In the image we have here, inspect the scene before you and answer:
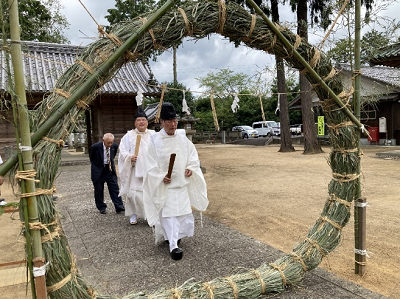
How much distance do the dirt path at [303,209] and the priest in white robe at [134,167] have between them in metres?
1.48

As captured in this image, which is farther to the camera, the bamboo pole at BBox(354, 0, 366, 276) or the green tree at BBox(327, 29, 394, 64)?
the green tree at BBox(327, 29, 394, 64)

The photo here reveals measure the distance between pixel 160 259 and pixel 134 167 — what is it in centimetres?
196

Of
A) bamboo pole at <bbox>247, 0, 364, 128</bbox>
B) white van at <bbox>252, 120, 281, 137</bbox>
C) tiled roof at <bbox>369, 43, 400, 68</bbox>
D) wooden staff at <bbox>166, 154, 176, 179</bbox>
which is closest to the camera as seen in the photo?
bamboo pole at <bbox>247, 0, 364, 128</bbox>

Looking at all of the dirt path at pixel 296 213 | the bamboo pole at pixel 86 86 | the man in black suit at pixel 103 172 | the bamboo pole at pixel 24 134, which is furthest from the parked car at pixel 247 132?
the bamboo pole at pixel 24 134

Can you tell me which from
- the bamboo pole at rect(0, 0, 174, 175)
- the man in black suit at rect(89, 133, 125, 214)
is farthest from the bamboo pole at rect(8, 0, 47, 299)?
the man in black suit at rect(89, 133, 125, 214)

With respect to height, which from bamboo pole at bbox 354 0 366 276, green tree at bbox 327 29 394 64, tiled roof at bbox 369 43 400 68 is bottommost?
bamboo pole at bbox 354 0 366 276

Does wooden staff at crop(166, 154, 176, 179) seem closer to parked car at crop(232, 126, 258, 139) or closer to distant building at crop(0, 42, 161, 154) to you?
distant building at crop(0, 42, 161, 154)

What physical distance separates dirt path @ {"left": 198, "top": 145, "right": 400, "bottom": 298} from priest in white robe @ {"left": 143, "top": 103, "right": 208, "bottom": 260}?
1.35 metres

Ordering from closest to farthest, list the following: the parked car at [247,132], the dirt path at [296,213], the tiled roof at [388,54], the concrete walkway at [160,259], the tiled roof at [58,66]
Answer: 1. the concrete walkway at [160,259]
2. the dirt path at [296,213]
3. the tiled roof at [388,54]
4. the tiled roof at [58,66]
5. the parked car at [247,132]

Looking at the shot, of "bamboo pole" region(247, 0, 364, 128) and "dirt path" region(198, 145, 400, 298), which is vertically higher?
"bamboo pole" region(247, 0, 364, 128)

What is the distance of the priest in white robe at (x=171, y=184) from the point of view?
4031 mm

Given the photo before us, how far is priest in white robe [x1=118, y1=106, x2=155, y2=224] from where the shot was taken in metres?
5.43

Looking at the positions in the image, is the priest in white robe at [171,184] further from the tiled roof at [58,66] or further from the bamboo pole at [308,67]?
the tiled roof at [58,66]

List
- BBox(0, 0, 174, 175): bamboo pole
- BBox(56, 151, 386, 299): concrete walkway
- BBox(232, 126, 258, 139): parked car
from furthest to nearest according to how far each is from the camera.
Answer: BBox(232, 126, 258, 139): parked car < BBox(56, 151, 386, 299): concrete walkway < BBox(0, 0, 174, 175): bamboo pole
